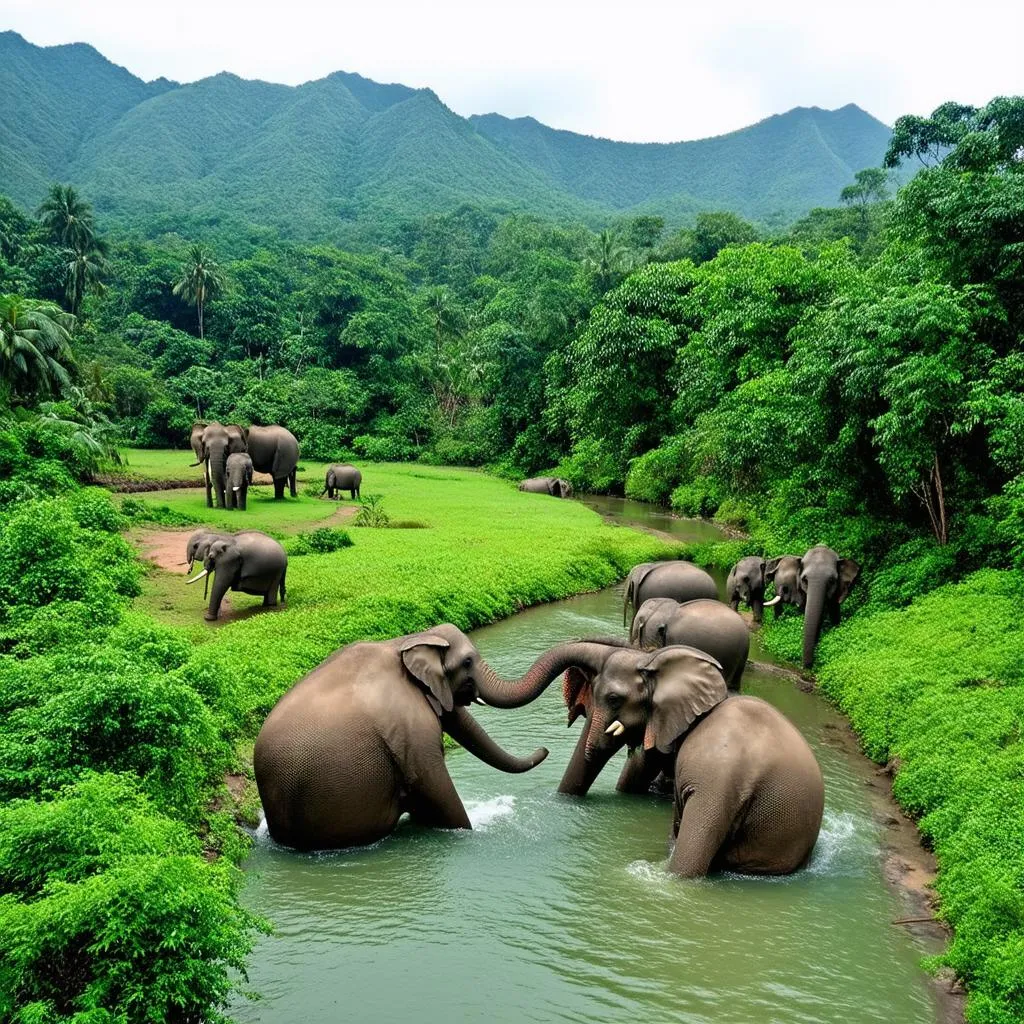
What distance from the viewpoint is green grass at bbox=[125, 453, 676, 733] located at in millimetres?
12602

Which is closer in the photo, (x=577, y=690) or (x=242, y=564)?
(x=577, y=690)

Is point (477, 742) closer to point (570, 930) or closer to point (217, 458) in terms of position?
→ point (570, 930)

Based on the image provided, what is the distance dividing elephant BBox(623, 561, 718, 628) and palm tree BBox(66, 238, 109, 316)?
5588 centimetres

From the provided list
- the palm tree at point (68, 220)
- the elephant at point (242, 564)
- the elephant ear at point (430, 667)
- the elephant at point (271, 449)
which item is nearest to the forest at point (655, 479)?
the elephant at point (242, 564)

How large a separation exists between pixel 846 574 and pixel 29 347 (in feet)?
84.6

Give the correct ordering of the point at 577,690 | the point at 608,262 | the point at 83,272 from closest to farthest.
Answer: the point at 577,690 → the point at 608,262 → the point at 83,272

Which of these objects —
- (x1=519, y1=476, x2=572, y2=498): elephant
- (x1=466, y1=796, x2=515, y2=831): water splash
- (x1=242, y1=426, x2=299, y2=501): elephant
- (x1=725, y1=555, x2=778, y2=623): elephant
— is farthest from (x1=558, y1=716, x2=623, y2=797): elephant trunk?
(x1=519, y1=476, x2=572, y2=498): elephant

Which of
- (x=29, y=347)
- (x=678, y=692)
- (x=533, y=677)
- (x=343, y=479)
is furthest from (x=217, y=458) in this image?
(x=678, y=692)

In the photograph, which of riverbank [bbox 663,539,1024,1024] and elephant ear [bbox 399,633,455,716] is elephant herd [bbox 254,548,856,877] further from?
riverbank [bbox 663,539,1024,1024]

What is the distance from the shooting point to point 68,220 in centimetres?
6359

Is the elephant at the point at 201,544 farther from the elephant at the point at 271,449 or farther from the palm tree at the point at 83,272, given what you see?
the palm tree at the point at 83,272

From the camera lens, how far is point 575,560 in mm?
22234

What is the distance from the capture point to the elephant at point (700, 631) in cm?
1189

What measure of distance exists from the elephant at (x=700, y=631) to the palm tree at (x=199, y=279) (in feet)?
190
